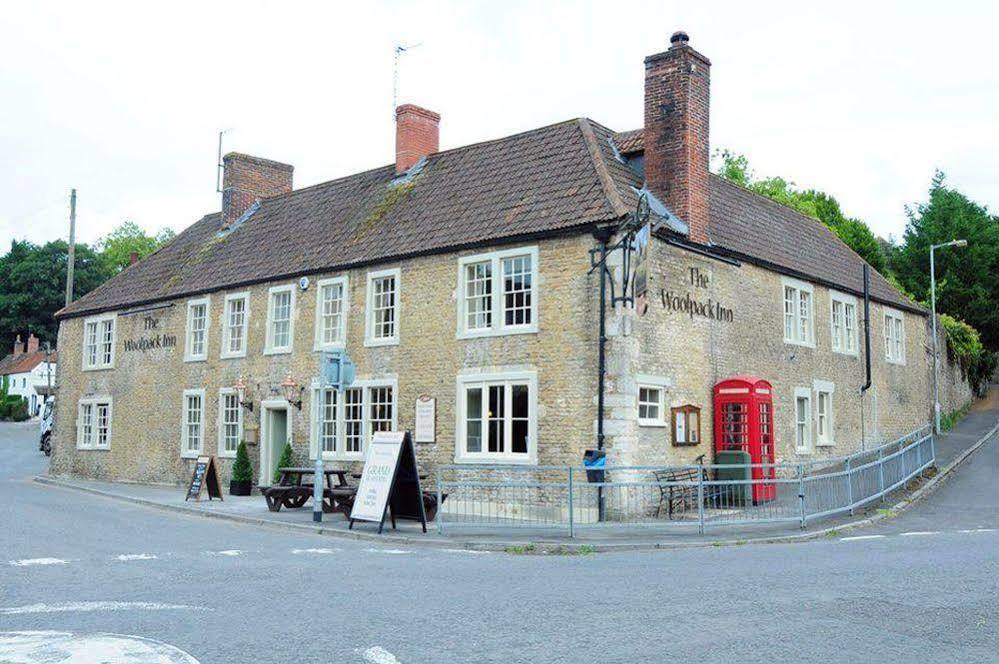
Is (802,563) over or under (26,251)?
under

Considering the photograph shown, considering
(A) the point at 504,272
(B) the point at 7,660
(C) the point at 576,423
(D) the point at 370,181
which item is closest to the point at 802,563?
(C) the point at 576,423

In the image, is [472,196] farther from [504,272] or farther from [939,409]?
[939,409]

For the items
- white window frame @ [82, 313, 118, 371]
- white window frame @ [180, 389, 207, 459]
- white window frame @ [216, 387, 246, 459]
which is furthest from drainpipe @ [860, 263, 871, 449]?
white window frame @ [82, 313, 118, 371]

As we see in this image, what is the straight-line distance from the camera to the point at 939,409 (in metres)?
32.8

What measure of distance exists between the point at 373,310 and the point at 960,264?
35.8 m

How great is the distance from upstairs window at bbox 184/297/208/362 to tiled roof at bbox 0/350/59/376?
6320 cm

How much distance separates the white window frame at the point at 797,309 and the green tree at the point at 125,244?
6435 centimetres

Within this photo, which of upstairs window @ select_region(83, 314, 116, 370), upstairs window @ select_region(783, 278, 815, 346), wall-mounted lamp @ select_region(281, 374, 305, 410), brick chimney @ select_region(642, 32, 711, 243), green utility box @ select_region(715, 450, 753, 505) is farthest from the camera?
upstairs window @ select_region(83, 314, 116, 370)

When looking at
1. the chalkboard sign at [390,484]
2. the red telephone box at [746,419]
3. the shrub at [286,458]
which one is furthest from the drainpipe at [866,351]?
the chalkboard sign at [390,484]

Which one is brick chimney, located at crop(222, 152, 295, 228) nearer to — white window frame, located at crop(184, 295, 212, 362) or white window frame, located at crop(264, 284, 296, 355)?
white window frame, located at crop(184, 295, 212, 362)

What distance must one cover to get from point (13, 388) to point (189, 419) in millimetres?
70650

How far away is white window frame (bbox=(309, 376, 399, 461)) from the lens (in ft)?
72.0

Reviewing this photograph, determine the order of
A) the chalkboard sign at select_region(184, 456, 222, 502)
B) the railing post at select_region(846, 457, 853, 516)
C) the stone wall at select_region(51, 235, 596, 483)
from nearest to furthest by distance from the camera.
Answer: the railing post at select_region(846, 457, 853, 516), the stone wall at select_region(51, 235, 596, 483), the chalkboard sign at select_region(184, 456, 222, 502)

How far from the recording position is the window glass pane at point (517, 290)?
65.2 ft
